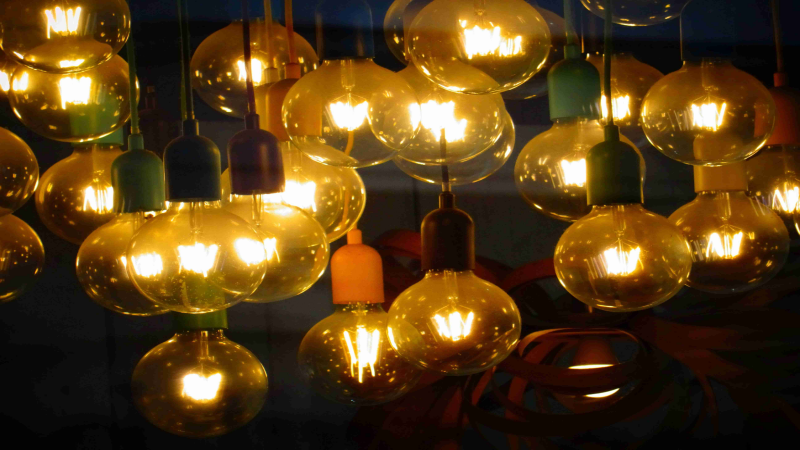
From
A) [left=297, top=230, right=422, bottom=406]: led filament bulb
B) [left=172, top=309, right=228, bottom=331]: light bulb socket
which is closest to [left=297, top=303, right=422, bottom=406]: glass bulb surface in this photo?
[left=297, top=230, right=422, bottom=406]: led filament bulb

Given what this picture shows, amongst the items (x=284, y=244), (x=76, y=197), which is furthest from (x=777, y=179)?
(x=76, y=197)

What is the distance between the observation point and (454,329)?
0.83m

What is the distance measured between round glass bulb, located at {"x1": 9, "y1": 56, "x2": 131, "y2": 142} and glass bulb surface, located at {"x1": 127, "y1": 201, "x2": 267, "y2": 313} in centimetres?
17

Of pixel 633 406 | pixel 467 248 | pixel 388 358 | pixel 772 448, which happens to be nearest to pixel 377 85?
pixel 467 248

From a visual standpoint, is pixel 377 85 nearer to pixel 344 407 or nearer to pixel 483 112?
pixel 483 112

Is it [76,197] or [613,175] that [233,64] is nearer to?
[76,197]

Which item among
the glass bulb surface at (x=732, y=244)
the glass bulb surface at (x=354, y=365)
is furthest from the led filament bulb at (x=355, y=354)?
the glass bulb surface at (x=732, y=244)

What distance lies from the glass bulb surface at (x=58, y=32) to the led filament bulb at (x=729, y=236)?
640mm

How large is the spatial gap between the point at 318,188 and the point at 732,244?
0.46m

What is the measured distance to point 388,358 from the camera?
1006 mm

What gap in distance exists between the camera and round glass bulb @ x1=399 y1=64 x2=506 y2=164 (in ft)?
2.86

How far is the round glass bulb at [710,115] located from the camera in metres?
0.80

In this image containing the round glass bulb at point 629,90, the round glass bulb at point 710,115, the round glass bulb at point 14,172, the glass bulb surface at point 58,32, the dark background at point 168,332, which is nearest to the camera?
the glass bulb surface at point 58,32

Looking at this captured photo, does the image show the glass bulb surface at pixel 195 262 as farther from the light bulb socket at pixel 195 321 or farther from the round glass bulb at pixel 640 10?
the round glass bulb at pixel 640 10
